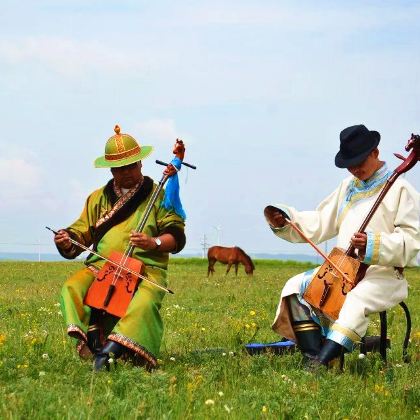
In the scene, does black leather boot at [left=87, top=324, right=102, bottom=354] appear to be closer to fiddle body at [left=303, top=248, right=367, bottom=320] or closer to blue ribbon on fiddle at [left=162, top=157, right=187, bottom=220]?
blue ribbon on fiddle at [left=162, top=157, right=187, bottom=220]

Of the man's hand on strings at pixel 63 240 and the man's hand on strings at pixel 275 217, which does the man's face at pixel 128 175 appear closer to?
the man's hand on strings at pixel 63 240

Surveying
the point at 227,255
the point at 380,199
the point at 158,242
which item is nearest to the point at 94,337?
the point at 158,242

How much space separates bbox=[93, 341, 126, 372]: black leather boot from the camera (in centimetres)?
698

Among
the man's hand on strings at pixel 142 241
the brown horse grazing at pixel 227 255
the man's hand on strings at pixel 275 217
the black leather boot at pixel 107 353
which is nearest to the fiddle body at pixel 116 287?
the man's hand on strings at pixel 142 241

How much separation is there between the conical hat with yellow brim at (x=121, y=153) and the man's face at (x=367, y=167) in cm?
176

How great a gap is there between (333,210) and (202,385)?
7.96 feet

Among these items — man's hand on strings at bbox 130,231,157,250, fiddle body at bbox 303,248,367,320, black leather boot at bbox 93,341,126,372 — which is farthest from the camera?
fiddle body at bbox 303,248,367,320

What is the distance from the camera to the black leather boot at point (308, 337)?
7621mm

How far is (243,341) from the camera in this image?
9.49 m

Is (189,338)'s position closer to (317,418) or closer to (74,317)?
(74,317)

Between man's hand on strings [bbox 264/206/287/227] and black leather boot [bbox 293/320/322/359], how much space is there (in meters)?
0.90

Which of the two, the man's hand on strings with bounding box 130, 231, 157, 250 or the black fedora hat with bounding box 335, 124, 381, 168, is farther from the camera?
the black fedora hat with bounding box 335, 124, 381, 168

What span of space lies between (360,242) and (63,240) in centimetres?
246

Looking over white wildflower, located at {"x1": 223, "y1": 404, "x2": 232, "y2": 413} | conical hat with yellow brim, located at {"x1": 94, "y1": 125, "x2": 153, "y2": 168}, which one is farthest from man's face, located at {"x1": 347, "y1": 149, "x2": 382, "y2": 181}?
white wildflower, located at {"x1": 223, "y1": 404, "x2": 232, "y2": 413}
